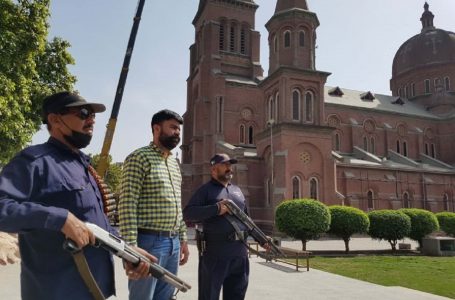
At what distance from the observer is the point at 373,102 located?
4516 cm

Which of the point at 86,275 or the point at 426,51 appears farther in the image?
the point at 426,51

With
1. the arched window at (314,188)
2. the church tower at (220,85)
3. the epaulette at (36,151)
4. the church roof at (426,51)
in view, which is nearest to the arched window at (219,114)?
the church tower at (220,85)

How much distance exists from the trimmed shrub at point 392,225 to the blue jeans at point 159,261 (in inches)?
649

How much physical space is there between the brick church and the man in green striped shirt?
937 inches

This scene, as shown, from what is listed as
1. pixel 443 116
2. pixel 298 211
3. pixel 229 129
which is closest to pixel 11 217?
pixel 298 211

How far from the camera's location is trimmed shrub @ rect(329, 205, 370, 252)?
17.6 metres

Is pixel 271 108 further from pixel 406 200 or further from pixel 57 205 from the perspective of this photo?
pixel 57 205

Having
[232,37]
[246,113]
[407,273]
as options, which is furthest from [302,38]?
[407,273]

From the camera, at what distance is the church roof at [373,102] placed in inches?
1684

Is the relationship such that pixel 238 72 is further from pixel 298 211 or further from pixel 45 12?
pixel 45 12

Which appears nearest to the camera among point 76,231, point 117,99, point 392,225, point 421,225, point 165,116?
point 76,231

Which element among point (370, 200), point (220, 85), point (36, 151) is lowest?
point (36, 151)

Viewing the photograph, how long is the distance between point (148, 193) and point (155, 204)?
0.41 ft

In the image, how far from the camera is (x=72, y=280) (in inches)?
87.5
